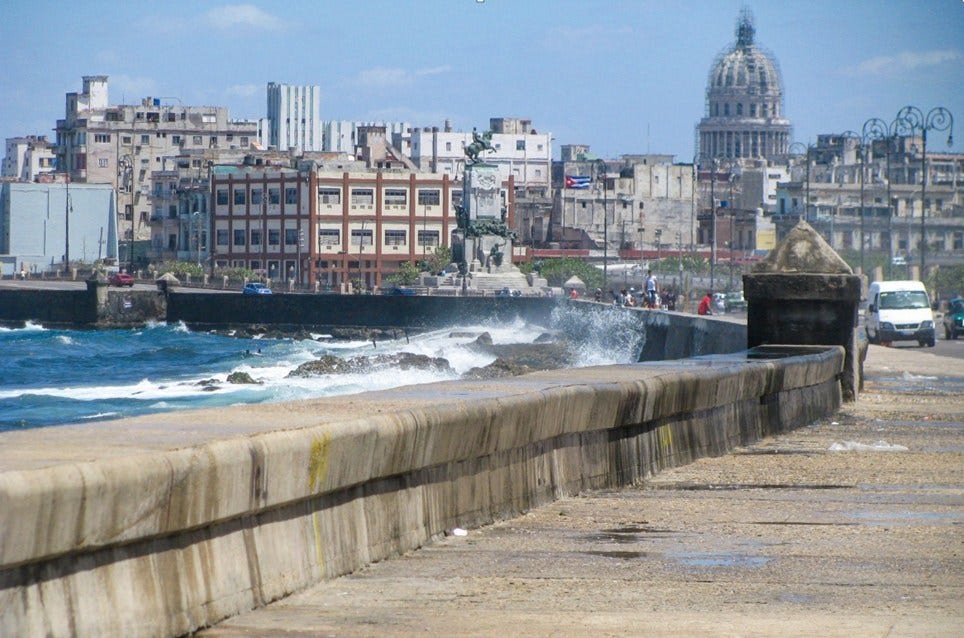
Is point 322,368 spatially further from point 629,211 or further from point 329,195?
point 629,211

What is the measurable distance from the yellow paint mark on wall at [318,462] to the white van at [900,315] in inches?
1624

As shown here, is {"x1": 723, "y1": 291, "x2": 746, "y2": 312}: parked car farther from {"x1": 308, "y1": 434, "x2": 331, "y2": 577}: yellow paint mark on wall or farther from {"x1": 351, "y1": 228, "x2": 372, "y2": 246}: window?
{"x1": 308, "y1": 434, "x2": 331, "y2": 577}: yellow paint mark on wall

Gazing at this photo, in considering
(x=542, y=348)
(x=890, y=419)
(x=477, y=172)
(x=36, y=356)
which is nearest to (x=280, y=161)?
(x=477, y=172)

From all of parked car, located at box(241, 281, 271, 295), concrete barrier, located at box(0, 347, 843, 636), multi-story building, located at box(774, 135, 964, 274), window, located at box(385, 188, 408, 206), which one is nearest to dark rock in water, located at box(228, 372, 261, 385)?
concrete barrier, located at box(0, 347, 843, 636)

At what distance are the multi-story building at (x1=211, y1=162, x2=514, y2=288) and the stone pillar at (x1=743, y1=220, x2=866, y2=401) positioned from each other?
117446 millimetres

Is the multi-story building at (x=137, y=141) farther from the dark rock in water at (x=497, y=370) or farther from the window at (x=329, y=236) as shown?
the dark rock in water at (x=497, y=370)

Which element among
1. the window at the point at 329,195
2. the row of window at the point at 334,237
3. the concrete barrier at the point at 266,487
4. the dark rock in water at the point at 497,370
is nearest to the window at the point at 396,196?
the row of window at the point at 334,237

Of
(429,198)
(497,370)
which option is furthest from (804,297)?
(429,198)

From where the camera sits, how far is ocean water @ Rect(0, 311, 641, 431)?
50156 millimetres

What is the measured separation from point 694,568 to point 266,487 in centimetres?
221

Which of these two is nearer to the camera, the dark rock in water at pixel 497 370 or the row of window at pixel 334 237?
the dark rock in water at pixel 497 370

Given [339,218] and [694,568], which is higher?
[339,218]

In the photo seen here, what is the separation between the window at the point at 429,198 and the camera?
142m

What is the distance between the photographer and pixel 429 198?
14238 centimetres
